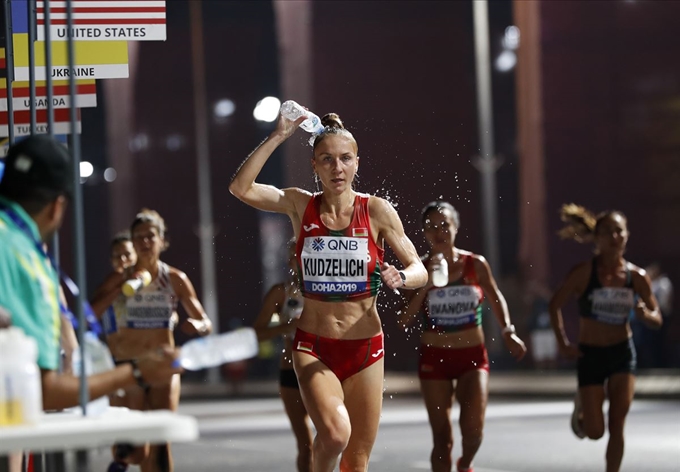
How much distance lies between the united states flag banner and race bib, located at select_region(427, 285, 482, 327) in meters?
3.03

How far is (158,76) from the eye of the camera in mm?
59719

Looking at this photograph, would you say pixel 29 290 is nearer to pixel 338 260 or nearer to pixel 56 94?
pixel 338 260

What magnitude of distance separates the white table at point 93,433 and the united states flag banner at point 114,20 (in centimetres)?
479

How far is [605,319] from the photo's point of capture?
36.3ft

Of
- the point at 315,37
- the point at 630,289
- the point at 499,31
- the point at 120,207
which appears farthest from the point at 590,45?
the point at 630,289

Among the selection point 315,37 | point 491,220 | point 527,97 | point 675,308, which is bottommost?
point 675,308

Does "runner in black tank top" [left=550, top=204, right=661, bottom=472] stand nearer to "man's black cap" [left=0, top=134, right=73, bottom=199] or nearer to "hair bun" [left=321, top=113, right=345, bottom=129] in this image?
"hair bun" [left=321, top=113, right=345, bottom=129]

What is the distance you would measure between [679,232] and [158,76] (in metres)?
29.1

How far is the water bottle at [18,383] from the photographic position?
4184mm

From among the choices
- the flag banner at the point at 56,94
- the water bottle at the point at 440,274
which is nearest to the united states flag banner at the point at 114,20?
the flag banner at the point at 56,94

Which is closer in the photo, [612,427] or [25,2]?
[25,2]

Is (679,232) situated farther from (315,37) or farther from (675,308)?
(315,37)

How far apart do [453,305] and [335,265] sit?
2871 millimetres

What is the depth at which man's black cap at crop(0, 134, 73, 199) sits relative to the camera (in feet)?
14.9
